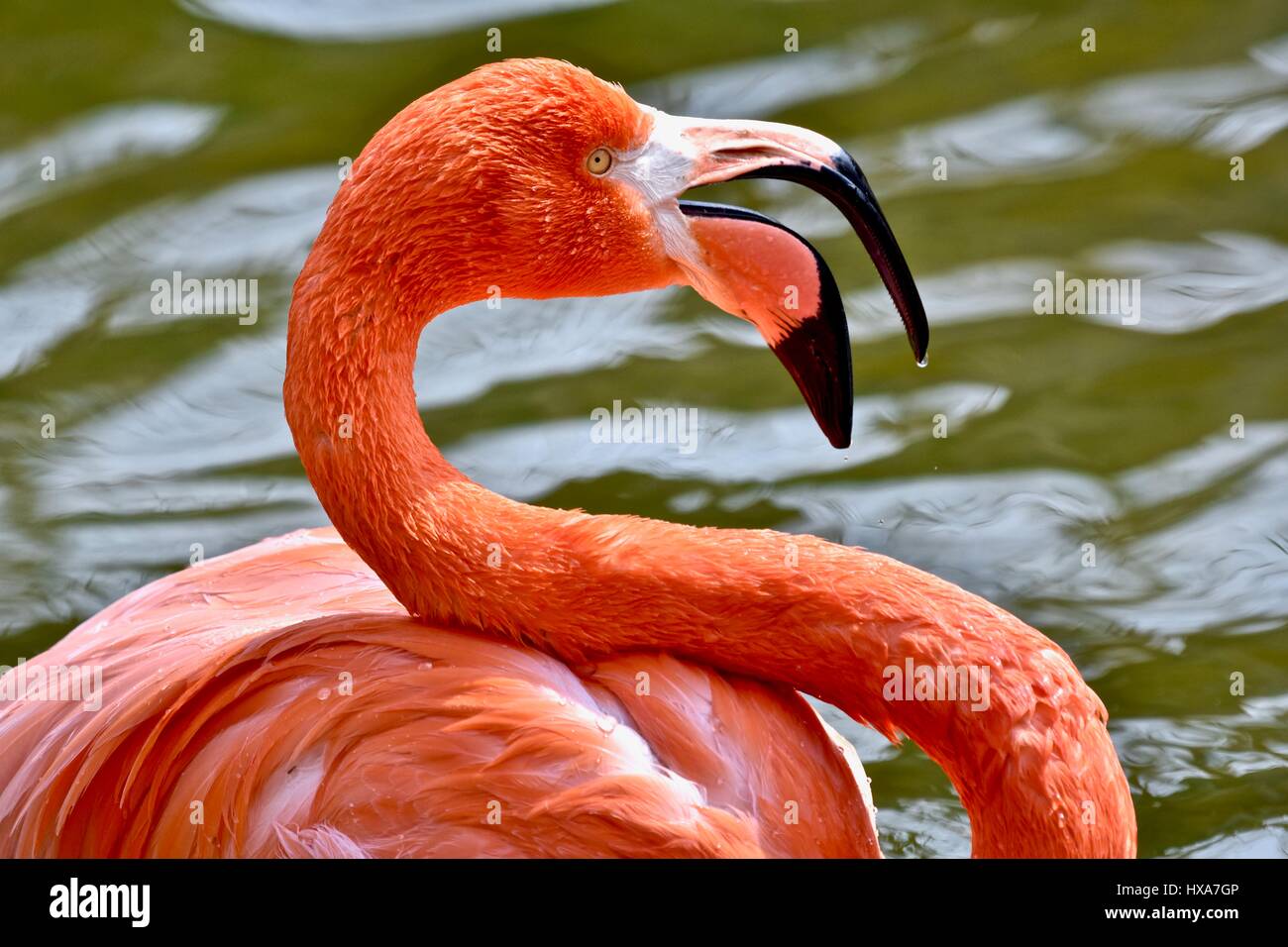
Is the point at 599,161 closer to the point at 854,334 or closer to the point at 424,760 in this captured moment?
the point at 424,760

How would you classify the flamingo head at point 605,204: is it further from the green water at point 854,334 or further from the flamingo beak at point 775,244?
the green water at point 854,334

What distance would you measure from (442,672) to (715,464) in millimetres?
2305

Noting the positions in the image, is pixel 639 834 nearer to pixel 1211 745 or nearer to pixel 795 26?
pixel 1211 745

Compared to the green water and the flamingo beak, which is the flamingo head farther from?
A: the green water

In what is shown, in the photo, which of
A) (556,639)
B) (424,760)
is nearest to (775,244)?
(556,639)

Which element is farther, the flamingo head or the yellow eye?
the yellow eye

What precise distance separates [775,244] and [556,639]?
863mm

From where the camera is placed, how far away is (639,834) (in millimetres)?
3086

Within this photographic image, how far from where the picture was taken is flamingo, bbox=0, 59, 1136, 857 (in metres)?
3.15

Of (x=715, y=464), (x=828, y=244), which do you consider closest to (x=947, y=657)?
(x=715, y=464)

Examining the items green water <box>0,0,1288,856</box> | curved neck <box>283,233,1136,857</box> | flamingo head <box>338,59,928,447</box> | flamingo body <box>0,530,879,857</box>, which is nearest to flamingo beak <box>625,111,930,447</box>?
flamingo head <box>338,59,928,447</box>

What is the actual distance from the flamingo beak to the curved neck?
359 millimetres

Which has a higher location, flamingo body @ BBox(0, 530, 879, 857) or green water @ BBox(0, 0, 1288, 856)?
green water @ BBox(0, 0, 1288, 856)

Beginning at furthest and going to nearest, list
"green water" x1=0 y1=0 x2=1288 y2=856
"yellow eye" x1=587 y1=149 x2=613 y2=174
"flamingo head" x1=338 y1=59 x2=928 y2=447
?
"green water" x1=0 y1=0 x2=1288 y2=856 < "yellow eye" x1=587 y1=149 x2=613 y2=174 < "flamingo head" x1=338 y1=59 x2=928 y2=447
